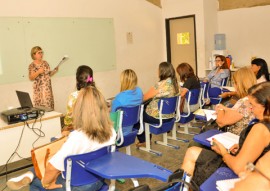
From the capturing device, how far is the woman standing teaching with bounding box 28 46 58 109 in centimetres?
474

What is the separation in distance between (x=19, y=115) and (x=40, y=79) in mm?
1655

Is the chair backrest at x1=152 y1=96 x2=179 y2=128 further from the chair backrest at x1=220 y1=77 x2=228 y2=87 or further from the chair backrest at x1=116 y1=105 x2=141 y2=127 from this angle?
the chair backrest at x1=220 y1=77 x2=228 y2=87

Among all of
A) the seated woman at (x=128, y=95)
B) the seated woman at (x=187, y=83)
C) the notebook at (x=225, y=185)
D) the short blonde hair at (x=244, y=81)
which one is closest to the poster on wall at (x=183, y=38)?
the seated woman at (x=187, y=83)

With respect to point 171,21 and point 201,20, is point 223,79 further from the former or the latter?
point 171,21

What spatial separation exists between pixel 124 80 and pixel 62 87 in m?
2.43

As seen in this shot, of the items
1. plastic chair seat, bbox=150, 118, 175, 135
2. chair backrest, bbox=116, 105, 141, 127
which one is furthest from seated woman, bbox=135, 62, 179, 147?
chair backrest, bbox=116, 105, 141, 127

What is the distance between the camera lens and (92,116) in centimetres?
211

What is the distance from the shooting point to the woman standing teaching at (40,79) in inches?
187

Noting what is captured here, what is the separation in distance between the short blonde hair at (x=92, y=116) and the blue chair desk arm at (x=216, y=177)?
28.8 inches

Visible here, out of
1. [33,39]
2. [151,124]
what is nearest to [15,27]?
[33,39]

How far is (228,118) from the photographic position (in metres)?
2.66

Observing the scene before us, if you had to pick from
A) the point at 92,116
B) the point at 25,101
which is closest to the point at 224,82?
the point at 25,101

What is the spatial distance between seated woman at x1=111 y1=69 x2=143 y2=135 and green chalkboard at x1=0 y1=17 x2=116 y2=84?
7.66ft

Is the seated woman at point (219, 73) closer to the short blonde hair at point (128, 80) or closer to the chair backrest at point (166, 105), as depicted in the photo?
the chair backrest at point (166, 105)
